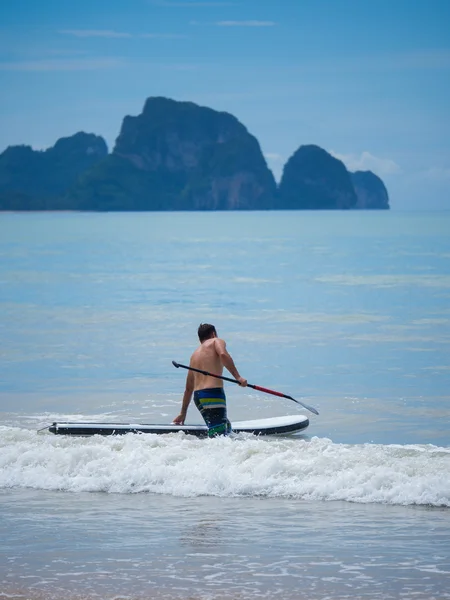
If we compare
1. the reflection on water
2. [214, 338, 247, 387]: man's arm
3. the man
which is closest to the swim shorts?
the man

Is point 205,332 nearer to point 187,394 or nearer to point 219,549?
point 187,394

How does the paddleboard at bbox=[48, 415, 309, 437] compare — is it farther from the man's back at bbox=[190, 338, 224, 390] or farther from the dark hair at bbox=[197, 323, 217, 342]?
the dark hair at bbox=[197, 323, 217, 342]

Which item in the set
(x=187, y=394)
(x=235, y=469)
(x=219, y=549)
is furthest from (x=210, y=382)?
(x=219, y=549)

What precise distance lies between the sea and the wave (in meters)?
0.02

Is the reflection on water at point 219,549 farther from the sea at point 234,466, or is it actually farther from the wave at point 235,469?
the wave at point 235,469

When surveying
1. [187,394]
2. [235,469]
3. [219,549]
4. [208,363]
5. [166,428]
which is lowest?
[219,549]

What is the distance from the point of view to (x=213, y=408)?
1183 cm

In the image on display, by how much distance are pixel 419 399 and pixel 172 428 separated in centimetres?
697

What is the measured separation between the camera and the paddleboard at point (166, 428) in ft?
40.7

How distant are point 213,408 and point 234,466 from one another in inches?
40.3

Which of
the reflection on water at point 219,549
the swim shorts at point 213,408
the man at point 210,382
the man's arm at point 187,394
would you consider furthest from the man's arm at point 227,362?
the reflection on water at point 219,549

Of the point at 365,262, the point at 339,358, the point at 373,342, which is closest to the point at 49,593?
the point at 339,358

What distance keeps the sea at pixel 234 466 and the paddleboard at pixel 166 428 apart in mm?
133

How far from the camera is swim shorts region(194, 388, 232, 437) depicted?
1179 centimetres
